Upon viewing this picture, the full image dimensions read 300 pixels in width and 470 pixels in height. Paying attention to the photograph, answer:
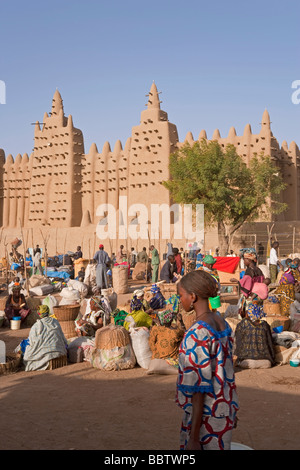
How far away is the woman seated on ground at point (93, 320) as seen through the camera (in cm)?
840

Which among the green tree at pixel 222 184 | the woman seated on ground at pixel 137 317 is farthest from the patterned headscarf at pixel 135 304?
the green tree at pixel 222 184

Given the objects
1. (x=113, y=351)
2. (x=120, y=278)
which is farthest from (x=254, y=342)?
(x=120, y=278)

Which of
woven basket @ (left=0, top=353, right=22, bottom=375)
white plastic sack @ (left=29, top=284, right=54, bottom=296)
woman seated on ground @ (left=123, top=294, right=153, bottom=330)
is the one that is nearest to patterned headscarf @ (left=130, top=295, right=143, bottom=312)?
woman seated on ground @ (left=123, top=294, right=153, bottom=330)

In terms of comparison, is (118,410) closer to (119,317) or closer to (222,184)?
(119,317)

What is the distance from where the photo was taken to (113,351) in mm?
7066

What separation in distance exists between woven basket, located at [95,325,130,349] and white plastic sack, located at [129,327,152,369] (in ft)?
0.45

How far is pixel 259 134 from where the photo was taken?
Result: 30984mm

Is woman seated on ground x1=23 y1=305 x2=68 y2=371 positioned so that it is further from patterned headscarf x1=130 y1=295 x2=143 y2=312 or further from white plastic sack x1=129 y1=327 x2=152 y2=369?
patterned headscarf x1=130 y1=295 x2=143 y2=312

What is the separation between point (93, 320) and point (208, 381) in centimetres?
619

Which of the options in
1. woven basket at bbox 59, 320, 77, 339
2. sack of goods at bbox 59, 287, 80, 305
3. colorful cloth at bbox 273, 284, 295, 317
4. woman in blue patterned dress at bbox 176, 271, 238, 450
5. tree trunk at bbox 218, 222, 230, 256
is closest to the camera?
woman in blue patterned dress at bbox 176, 271, 238, 450

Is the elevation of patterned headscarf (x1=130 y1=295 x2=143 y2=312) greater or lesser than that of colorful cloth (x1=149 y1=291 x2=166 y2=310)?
greater

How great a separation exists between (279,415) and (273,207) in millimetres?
25912

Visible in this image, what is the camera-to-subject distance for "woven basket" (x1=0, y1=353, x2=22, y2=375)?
6879 mm

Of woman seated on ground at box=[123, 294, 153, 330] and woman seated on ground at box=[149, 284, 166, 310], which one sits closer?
woman seated on ground at box=[123, 294, 153, 330]
